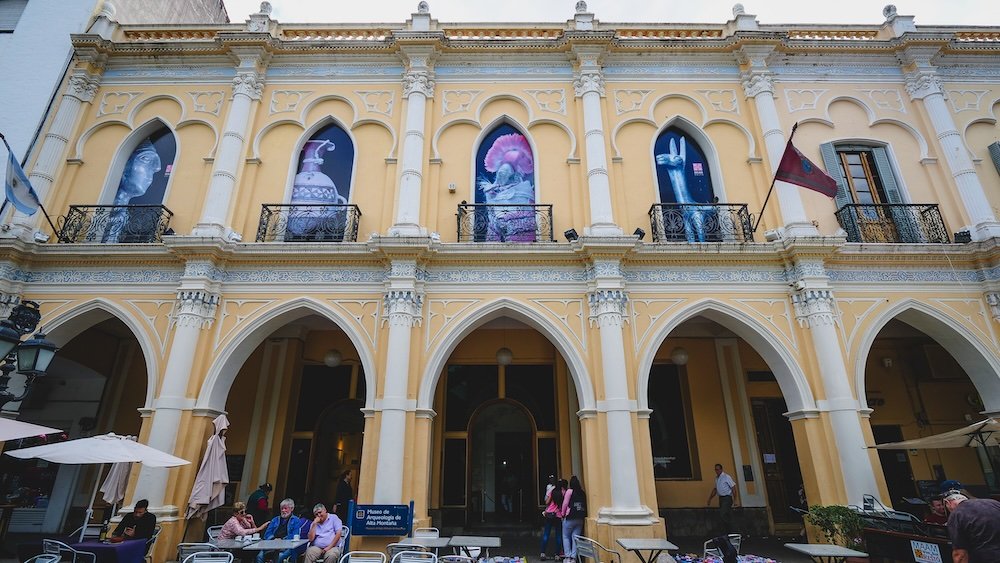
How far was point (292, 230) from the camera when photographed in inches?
414

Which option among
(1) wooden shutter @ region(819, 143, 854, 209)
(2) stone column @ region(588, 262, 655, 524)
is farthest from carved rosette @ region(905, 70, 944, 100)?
(2) stone column @ region(588, 262, 655, 524)

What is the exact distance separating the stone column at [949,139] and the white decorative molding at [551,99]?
803 centimetres

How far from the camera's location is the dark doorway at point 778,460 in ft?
37.8

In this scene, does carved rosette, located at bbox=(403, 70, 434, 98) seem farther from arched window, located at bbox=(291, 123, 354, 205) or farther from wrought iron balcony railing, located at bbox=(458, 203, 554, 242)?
wrought iron balcony railing, located at bbox=(458, 203, 554, 242)

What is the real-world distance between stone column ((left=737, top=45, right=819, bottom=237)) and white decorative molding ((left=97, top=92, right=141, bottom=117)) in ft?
46.5

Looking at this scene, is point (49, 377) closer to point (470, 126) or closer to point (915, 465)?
point (470, 126)

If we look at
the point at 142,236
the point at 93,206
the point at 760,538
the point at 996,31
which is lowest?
the point at 760,538

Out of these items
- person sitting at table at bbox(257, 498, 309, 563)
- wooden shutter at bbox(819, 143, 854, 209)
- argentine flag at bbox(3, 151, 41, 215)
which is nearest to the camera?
person sitting at table at bbox(257, 498, 309, 563)

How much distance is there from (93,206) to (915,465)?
18.8m

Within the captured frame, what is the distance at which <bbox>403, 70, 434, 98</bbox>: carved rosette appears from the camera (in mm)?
11555

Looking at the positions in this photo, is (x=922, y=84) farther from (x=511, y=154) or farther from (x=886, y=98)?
(x=511, y=154)

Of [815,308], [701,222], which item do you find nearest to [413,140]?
[701,222]

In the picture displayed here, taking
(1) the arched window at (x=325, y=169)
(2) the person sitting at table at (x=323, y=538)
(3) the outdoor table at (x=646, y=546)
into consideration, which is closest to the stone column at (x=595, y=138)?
(1) the arched window at (x=325, y=169)

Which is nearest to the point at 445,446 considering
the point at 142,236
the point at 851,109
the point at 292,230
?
the point at 292,230
